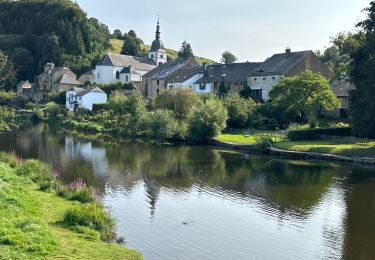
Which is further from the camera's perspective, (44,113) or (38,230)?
(44,113)

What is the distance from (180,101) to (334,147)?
2520cm

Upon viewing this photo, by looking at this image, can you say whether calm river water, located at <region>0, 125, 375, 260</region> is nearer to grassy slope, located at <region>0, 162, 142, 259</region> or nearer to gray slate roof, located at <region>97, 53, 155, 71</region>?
grassy slope, located at <region>0, 162, 142, 259</region>

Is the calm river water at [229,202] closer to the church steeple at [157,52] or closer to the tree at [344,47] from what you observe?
the tree at [344,47]

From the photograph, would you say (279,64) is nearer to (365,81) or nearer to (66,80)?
(365,81)

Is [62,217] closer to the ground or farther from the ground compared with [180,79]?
closer to the ground

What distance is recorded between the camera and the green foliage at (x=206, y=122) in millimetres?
59812

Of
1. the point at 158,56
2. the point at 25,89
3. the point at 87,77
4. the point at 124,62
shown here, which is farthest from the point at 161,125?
the point at 25,89

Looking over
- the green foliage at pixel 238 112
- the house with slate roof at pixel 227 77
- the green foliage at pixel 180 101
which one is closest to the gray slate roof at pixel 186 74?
the house with slate roof at pixel 227 77

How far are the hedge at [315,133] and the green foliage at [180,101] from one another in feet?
55.0

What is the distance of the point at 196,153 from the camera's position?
172 feet

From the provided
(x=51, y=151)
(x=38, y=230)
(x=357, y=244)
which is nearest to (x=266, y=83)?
(x=51, y=151)

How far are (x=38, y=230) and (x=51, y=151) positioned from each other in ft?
111

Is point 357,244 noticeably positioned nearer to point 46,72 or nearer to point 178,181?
point 178,181

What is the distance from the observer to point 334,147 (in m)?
50.8
